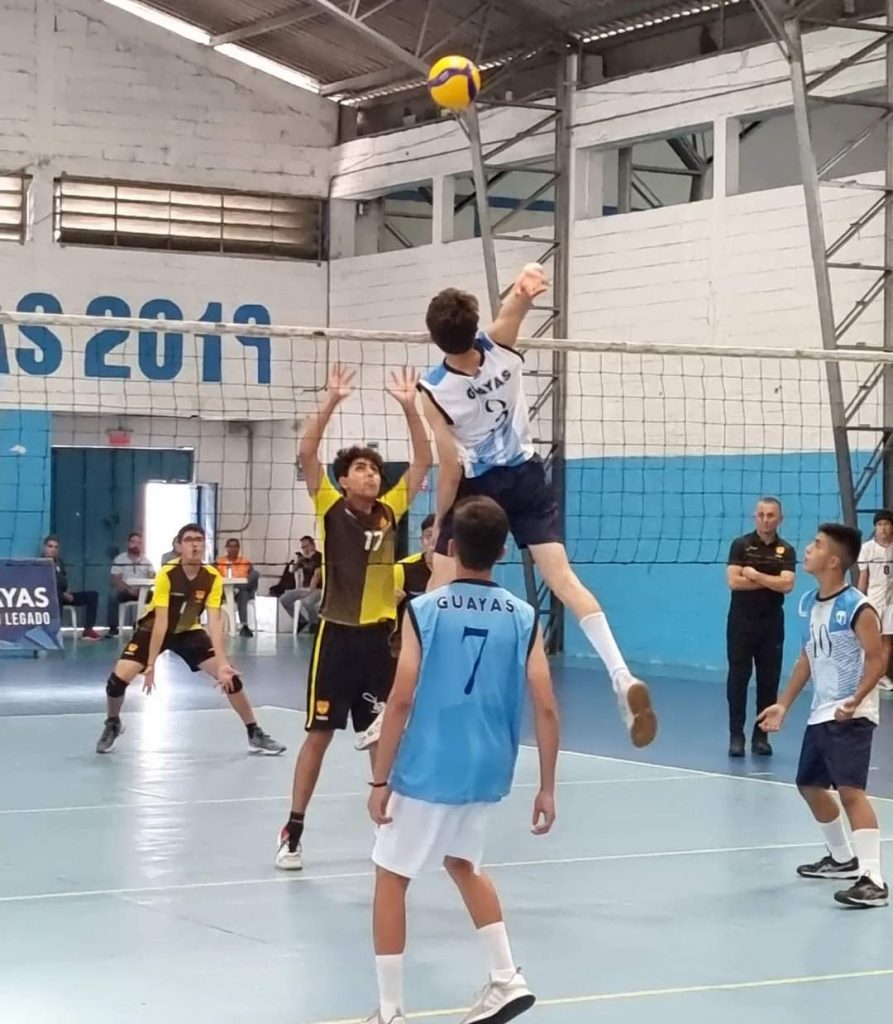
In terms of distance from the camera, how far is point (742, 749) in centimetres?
1195

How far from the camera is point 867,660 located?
23.7 feet

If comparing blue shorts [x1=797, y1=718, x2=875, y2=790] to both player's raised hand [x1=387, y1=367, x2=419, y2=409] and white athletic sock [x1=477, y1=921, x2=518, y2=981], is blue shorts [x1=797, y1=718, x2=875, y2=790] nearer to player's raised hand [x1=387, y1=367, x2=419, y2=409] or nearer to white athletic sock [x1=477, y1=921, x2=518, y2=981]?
player's raised hand [x1=387, y1=367, x2=419, y2=409]

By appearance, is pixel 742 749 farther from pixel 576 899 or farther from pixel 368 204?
pixel 368 204

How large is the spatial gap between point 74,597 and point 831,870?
1718 centimetres

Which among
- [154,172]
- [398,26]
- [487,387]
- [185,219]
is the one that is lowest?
[487,387]

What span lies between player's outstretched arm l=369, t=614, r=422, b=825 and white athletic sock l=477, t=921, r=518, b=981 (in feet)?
1.51

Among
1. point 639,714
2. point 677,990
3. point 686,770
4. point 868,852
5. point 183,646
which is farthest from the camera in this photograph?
point 183,646

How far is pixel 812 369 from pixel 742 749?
7.33 m

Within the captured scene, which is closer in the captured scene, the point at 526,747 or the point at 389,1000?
the point at 389,1000

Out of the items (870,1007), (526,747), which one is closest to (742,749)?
(526,747)

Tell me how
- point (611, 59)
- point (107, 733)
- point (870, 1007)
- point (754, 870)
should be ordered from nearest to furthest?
1. point (870, 1007)
2. point (754, 870)
3. point (107, 733)
4. point (611, 59)

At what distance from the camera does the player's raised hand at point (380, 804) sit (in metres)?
5.01

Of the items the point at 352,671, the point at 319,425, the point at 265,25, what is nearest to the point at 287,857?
the point at 352,671

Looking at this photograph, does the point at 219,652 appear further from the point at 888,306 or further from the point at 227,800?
the point at 888,306
